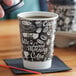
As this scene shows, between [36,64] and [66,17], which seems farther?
[66,17]

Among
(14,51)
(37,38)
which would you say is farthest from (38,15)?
(14,51)

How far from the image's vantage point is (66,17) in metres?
0.96

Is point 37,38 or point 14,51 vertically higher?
point 37,38

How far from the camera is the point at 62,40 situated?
3.20 ft

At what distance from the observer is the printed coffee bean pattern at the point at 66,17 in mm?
959

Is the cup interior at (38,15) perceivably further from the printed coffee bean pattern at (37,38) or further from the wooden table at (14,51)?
the wooden table at (14,51)

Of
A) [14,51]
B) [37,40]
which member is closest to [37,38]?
[37,40]

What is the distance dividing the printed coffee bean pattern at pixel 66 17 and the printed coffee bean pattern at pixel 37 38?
0.79ft

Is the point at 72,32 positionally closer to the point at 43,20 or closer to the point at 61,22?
the point at 61,22

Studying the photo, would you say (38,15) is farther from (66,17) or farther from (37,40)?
(66,17)

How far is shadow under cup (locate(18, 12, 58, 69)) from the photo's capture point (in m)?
0.71

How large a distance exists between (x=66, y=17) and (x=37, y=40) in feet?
0.90

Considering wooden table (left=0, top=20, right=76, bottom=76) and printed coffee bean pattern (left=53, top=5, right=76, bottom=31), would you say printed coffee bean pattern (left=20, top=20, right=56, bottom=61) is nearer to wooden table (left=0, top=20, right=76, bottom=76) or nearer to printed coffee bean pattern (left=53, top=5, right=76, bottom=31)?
wooden table (left=0, top=20, right=76, bottom=76)

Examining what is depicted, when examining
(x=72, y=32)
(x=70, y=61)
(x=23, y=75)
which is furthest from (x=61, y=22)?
(x=23, y=75)
